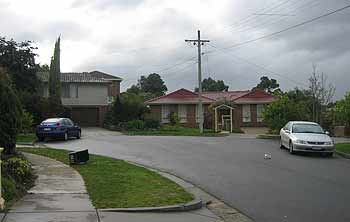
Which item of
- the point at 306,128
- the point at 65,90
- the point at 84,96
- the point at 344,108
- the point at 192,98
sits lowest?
the point at 306,128

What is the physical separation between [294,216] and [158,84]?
104 meters

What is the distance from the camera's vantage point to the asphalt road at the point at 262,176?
412 inches

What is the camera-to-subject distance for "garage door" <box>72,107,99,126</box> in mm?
57781

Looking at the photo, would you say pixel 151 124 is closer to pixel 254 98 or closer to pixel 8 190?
pixel 254 98

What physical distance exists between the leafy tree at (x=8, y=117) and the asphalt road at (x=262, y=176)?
490cm

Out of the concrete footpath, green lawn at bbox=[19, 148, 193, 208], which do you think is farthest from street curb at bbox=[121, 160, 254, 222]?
green lawn at bbox=[19, 148, 193, 208]

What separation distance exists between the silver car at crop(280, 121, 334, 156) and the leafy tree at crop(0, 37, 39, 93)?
2862 cm

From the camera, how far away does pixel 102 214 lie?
9.15m

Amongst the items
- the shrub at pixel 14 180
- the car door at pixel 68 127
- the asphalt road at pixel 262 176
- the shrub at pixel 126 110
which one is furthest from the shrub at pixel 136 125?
the shrub at pixel 14 180

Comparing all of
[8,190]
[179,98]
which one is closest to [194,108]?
[179,98]

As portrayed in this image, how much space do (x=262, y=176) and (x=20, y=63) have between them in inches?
1360

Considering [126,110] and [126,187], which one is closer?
[126,187]

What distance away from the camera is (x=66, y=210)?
927cm

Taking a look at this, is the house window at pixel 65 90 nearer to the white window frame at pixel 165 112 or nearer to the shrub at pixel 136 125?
the white window frame at pixel 165 112
